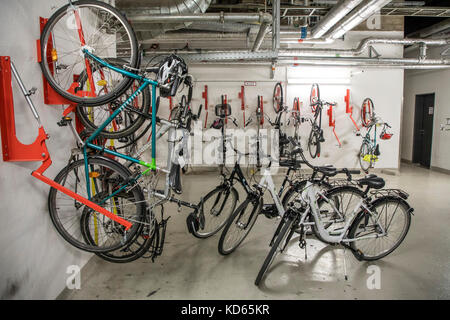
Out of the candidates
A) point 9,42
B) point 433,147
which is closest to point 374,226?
point 9,42

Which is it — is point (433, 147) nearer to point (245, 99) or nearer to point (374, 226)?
point (245, 99)

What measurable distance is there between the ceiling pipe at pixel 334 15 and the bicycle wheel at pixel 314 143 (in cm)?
216

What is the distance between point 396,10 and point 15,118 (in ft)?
20.9

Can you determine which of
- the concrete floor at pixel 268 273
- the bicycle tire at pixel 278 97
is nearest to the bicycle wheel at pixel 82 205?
the concrete floor at pixel 268 273

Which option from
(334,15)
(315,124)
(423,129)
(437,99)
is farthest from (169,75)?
(423,129)

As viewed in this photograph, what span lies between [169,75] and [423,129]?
333 inches

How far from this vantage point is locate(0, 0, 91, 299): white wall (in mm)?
1598

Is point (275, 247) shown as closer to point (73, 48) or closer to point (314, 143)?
point (73, 48)

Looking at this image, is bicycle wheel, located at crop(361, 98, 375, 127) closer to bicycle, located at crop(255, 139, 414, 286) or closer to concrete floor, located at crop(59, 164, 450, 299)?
concrete floor, located at crop(59, 164, 450, 299)

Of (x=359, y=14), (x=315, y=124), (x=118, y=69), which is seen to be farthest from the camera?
(x=315, y=124)

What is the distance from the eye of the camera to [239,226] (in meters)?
2.78

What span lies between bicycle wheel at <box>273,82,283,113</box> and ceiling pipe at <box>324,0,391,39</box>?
1.59 meters

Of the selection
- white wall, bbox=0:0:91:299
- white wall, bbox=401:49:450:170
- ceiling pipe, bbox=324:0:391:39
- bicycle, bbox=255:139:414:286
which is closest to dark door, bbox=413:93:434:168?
white wall, bbox=401:49:450:170

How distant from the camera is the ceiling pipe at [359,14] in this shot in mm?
3930
